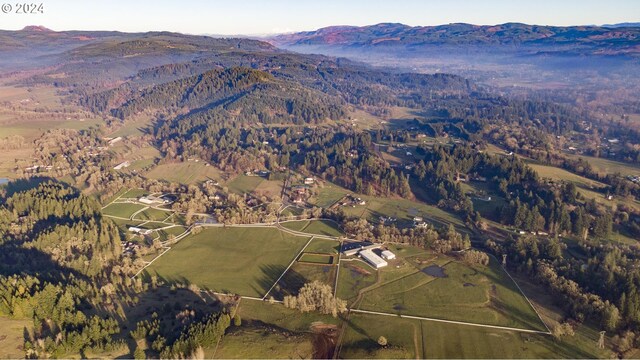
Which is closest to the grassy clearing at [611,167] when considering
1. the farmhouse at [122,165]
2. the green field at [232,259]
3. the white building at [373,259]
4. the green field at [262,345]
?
the white building at [373,259]

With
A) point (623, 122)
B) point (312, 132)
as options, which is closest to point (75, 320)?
point (312, 132)

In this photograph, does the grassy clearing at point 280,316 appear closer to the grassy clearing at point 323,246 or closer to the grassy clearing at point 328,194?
the grassy clearing at point 323,246

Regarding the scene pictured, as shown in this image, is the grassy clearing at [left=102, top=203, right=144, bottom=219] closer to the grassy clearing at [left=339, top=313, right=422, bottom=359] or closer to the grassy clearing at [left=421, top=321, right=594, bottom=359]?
the grassy clearing at [left=339, top=313, right=422, bottom=359]

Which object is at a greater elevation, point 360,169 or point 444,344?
point 360,169

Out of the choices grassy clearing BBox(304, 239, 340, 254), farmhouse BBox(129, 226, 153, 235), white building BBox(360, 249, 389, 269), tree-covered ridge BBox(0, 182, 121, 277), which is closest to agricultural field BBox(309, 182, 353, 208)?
grassy clearing BBox(304, 239, 340, 254)

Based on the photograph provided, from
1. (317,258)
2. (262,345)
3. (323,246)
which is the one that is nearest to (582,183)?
(323,246)

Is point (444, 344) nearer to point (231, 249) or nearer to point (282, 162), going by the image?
point (231, 249)

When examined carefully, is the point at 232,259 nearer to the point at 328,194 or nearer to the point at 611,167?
the point at 328,194
